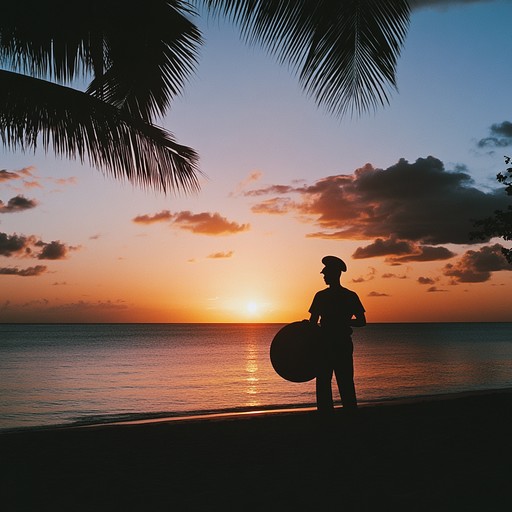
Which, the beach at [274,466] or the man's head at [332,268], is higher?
the man's head at [332,268]

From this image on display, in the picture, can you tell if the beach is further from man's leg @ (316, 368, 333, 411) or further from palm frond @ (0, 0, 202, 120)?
palm frond @ (0, 0, 202, 120)

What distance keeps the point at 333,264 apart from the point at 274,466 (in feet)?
7.23

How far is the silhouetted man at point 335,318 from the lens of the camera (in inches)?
249

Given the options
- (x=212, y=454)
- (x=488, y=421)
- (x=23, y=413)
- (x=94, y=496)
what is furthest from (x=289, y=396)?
(x=94, y=496)

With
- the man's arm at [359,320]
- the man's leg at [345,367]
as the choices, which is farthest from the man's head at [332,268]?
the man's leg at [345,367]

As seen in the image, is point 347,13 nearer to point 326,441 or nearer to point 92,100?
point 92,100

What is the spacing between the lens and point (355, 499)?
3.96 m

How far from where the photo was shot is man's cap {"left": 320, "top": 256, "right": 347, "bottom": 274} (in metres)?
6.36

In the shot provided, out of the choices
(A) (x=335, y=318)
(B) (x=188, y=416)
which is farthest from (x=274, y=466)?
(B) (x=188, y=416)

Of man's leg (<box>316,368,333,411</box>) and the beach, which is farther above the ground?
man's leg (<box>316,368,333,411</box>)

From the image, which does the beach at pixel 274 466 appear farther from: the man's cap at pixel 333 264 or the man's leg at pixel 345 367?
the man's cap at pixel 333 264

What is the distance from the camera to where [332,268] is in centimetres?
636

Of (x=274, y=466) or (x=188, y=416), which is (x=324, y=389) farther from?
(x=188, y=416)

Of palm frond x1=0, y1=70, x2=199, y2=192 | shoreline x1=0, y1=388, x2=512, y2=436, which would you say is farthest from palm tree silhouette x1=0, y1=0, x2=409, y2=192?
shoreline x1=0, y1=388, x2=512, y2=436
